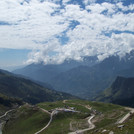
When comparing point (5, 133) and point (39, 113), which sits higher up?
point (39, 113)

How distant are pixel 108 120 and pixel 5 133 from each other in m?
87.1

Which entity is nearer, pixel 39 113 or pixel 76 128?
pixel 76 128

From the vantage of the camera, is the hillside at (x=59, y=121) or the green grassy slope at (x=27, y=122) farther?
the green grassy slope at (x=27, y=122)

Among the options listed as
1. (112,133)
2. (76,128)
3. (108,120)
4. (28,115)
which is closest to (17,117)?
(28,115)

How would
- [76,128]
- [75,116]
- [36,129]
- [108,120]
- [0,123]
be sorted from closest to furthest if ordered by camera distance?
[76,128], [108,120], [36,129], [75,116], [0,123]

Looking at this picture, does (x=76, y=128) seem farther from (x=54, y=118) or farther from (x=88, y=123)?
(x=54, y=118)

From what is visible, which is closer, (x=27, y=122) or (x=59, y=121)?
(x=59, y=121)

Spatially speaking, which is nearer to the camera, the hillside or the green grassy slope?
the hillside

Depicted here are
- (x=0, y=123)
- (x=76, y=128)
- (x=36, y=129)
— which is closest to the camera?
(x=76, y=128)

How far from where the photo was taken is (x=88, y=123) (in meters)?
126

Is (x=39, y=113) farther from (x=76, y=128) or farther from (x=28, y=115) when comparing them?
(x=76, y=128)

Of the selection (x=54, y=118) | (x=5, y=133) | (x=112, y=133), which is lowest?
(x=5, y=133)

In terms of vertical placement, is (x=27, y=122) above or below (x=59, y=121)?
below

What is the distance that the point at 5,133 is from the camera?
502 ft
